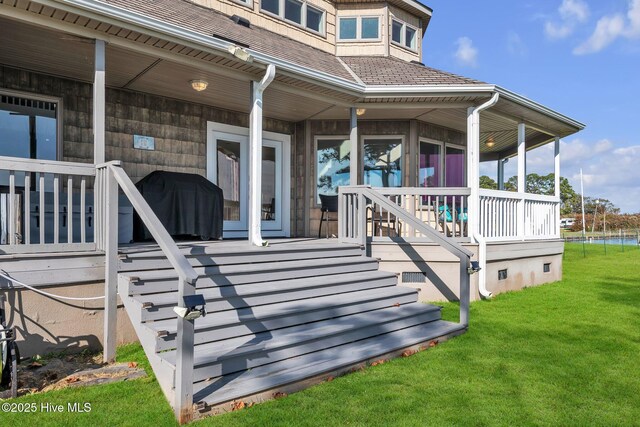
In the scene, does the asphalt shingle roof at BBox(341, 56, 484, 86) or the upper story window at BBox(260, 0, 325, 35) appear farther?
the upper story window at BBox(260, 0, 325, 35)

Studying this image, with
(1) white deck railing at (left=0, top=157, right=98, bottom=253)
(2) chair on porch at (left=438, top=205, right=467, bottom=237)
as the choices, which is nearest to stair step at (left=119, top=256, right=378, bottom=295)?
(1) white deck railing at (left=0, top=157, right=98, bottom=253)

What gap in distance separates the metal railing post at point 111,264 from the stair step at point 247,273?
0.14 meters

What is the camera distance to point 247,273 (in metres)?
4.30

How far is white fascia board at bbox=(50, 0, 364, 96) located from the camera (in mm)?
3838

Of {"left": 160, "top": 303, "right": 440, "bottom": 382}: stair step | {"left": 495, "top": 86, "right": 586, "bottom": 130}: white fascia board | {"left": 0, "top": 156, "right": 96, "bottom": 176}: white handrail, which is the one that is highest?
{"left": 495, "top": 86, "right": 586, "bottom": 130}: white fascia board

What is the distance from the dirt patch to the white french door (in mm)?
3703

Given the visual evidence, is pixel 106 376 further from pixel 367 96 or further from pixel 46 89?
pixel 367 96

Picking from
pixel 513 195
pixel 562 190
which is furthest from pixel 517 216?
pixel 562 190

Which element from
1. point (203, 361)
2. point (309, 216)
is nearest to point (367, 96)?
point (309, 216)

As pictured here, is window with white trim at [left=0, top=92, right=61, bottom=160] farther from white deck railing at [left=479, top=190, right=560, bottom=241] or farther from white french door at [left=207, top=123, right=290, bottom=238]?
white deck railing at [left=479, top=190, right=560, bottom=241]

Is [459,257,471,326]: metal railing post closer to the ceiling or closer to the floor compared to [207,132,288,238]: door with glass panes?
closer to the floor

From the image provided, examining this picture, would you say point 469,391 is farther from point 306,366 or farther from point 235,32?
point 235,32

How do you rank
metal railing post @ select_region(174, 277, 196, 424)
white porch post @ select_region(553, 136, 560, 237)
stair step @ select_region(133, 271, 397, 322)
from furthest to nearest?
white porch post @ select_region(553, 136, 560, 237) < stair step @ select_region(133, 271, 397, 322) < metal railing post @ select_region(174, 277, 196, 424)

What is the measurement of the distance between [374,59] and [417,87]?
8.22 ft
